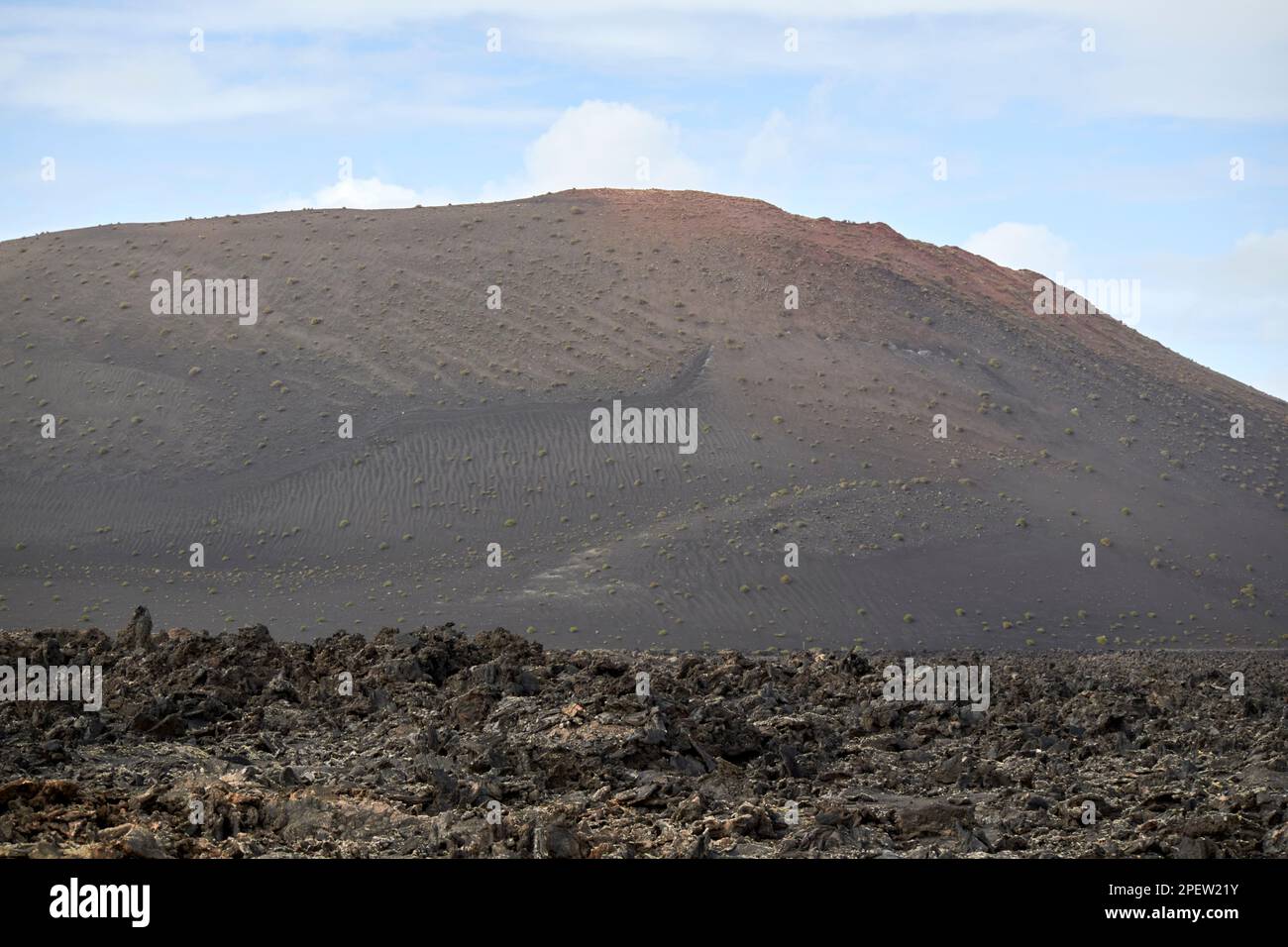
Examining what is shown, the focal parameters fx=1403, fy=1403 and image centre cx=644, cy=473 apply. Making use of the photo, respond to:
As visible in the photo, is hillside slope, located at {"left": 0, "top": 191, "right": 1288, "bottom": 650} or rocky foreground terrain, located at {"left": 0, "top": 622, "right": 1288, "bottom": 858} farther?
hillside slope, located at {"left": 0, "top": 191, "right": 1288, "bottom": 650}

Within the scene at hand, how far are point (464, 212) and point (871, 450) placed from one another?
97.4 feet

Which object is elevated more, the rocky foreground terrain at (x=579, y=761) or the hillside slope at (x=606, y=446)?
the hillside slope at (x=606, y=446)

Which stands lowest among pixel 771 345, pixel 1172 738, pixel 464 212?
pixel 1172 738

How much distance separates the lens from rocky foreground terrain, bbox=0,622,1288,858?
984 cm

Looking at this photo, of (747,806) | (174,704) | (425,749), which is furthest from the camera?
(174,704)

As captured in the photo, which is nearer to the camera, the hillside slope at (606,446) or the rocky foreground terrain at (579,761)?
the rocky foreground terrain at (579,761)

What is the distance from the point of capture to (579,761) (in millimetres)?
12758

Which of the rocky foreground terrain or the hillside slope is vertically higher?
the hillside slope

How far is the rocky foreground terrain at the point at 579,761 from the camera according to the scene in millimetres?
9836

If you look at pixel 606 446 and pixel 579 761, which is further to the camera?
pixel 606 446
